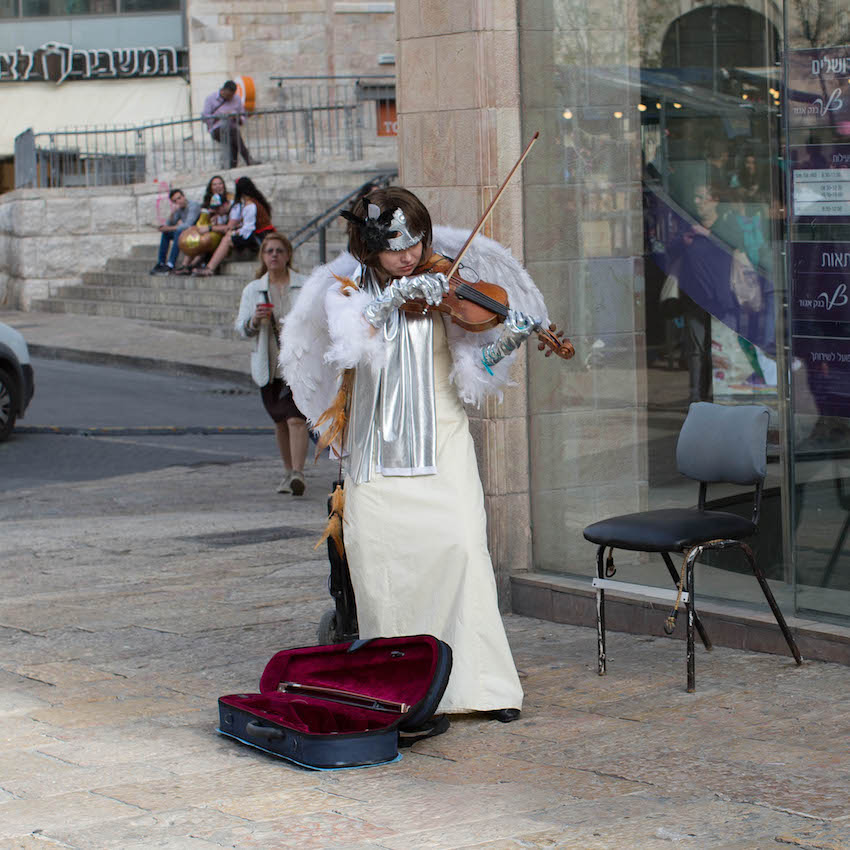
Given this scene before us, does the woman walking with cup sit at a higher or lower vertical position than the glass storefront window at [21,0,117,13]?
lower

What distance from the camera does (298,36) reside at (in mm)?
29641

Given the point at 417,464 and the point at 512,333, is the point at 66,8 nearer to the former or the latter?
the point at 417,464

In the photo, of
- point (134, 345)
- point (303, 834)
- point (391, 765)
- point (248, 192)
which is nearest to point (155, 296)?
point (134, 345)

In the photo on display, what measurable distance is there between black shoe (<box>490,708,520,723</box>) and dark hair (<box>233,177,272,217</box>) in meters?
13.4

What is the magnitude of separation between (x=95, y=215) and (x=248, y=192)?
6212mm

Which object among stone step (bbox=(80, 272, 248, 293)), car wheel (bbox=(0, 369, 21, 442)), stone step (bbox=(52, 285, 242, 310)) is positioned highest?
stone step (bbox=(80, 272, 248, 293))

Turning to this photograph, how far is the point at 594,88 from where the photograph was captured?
7.14m

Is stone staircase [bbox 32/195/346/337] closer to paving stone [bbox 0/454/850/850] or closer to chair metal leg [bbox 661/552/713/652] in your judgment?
paving stone [bbox 0/454/850/850]

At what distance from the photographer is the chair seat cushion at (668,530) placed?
567 cm

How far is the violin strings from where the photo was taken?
5.27m

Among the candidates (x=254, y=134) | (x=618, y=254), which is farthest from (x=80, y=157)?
(x=618, y=254)

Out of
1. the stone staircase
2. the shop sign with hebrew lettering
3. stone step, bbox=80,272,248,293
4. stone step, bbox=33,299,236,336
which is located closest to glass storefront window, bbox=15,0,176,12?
the shop sign with hebrew lettering

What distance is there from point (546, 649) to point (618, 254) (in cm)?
185

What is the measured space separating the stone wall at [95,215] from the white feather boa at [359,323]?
744 inches
